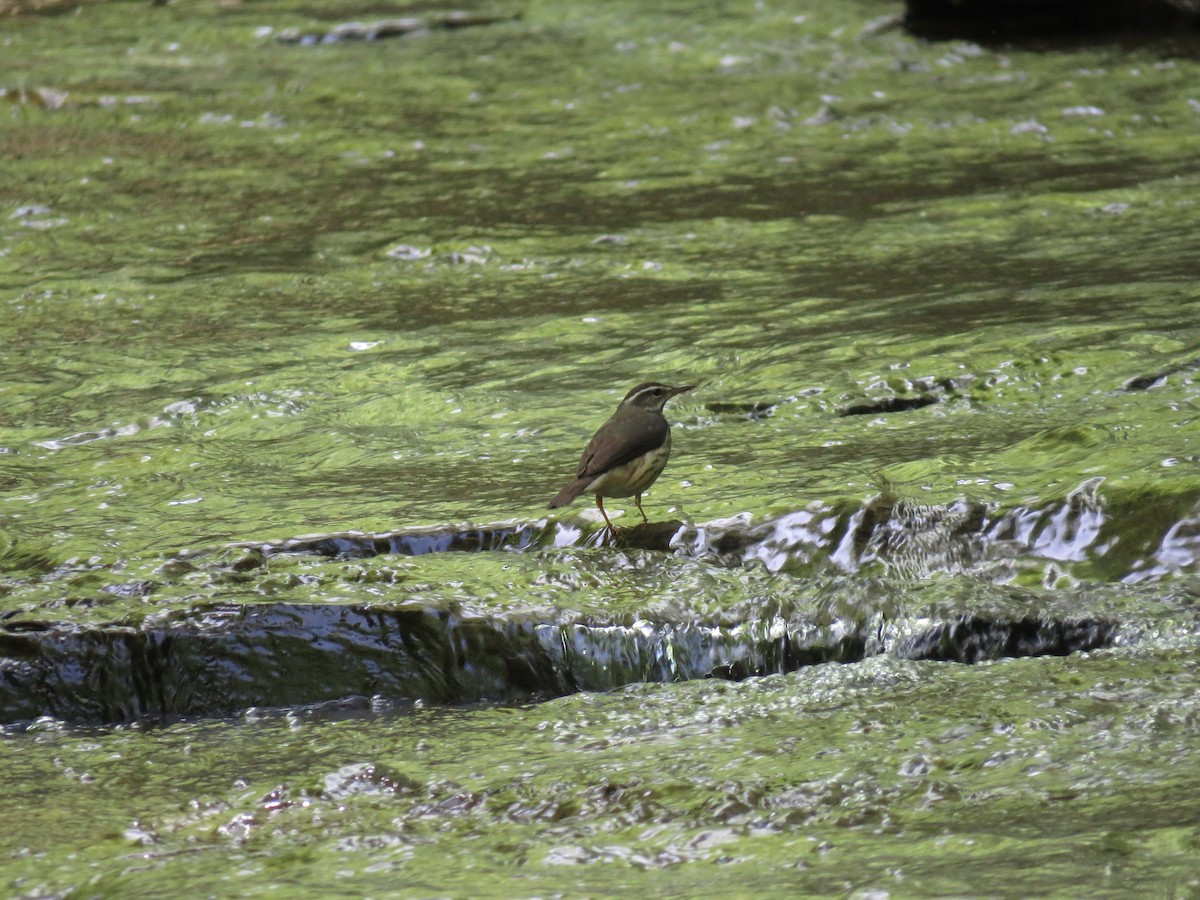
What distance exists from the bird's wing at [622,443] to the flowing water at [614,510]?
0.37 metres

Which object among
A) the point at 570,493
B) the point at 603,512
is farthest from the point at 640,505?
the point at 570,493

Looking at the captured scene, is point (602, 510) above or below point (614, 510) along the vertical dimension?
above

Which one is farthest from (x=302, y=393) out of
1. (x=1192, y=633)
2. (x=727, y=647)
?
(x=1192, y=633)

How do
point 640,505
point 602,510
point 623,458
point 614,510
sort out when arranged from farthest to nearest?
point 614,510 < point 640,505 < point 602,510 < point 623,458

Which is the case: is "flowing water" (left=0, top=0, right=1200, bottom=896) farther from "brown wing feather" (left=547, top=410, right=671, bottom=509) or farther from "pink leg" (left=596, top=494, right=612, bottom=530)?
"brown wing feather" (left=547, top=410, right=671, bottom=509)

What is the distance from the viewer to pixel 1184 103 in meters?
12.9

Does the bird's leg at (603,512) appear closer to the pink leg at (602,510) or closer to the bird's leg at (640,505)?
the pink leg at (602,510)

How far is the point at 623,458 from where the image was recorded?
5352 millimetres

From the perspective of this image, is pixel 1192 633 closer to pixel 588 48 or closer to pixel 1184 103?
pixel 1184 103

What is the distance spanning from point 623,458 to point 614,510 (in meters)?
0.74

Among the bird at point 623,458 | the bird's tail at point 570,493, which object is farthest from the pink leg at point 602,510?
the bird's tail at point 570,493

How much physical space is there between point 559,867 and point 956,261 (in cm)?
633

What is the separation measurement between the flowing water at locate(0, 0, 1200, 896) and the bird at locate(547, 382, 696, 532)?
0.84 ft

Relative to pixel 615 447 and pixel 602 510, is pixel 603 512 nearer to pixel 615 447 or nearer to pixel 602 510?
pixel 602 510
